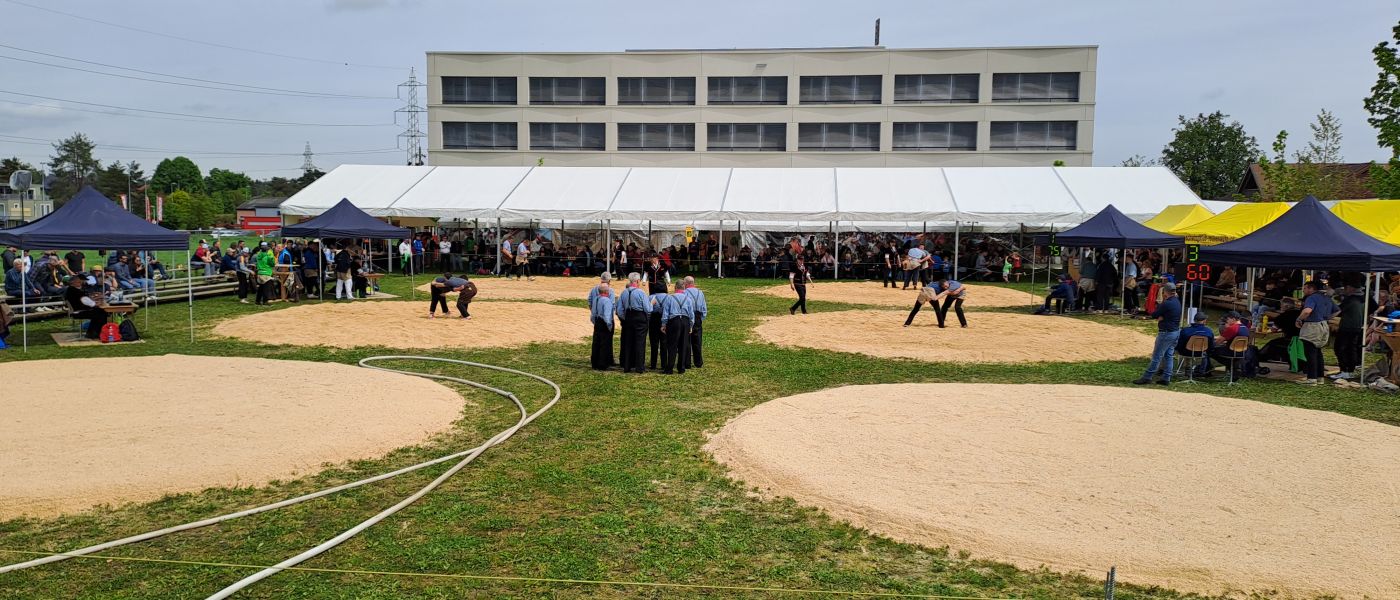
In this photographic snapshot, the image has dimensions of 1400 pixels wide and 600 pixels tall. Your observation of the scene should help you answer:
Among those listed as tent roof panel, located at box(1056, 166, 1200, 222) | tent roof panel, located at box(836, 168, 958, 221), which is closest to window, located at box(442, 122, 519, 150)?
tent roof panel, located at box(836, 168, 958, 221)

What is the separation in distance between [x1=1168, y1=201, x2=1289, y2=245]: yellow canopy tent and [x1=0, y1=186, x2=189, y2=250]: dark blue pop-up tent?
2360cm

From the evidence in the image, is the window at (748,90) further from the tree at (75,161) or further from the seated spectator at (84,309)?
the tree at (75,161)

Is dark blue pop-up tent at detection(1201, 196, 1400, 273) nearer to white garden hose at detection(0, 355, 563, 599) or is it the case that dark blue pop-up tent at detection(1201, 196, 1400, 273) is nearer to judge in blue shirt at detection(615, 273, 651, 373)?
judge in blue shirt at detection(615, 273, 651, 373)

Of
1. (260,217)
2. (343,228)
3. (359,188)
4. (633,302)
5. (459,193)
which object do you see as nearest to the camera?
(633,302)

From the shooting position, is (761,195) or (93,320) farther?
(761,195)

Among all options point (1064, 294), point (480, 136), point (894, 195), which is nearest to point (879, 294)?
point (1064, 294)

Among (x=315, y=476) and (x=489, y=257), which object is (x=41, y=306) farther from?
(x=489, y=257)

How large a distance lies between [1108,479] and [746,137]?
162 ft

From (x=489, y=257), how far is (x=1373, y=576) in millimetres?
33679

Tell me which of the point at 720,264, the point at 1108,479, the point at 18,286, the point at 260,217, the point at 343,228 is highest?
the point at 260,217

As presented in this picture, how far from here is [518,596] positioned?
5.55 meters

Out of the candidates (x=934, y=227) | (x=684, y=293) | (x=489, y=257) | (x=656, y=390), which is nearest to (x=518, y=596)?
(x=656, y=390)

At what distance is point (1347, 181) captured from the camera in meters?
49.1

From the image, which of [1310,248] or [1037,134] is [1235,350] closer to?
[1310,248]
